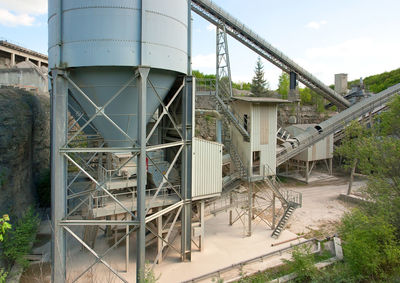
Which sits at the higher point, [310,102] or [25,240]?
[310,102]

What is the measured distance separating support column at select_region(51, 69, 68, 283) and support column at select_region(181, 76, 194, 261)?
4628 millimetres

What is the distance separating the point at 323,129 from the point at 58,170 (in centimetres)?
2285

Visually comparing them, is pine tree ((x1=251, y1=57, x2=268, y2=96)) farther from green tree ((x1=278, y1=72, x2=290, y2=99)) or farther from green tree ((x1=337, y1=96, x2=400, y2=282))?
green tree ((x1=337, y1=96, x2=400, y2=282))

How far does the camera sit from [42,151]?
18.8 meters

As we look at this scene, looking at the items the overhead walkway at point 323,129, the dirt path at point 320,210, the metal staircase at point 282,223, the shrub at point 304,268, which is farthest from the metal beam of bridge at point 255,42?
the shrub at point 304,268

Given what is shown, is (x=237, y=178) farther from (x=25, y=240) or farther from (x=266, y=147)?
(x=25, y=240)

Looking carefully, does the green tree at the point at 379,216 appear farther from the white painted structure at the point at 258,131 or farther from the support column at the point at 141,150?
the support column at the point at 141,150

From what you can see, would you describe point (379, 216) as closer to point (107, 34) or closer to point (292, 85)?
point (107, 34)

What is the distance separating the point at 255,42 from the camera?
23797 millimetres

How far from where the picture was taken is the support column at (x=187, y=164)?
11609 mm

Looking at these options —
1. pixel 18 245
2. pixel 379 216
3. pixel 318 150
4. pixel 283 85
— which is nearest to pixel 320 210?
pixel 318 150

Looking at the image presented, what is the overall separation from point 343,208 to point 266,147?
8323 millimetres

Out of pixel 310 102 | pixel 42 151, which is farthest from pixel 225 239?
pixel 310 102

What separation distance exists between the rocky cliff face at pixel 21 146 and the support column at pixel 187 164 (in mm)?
8021
